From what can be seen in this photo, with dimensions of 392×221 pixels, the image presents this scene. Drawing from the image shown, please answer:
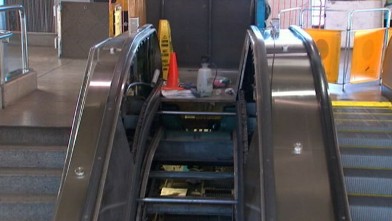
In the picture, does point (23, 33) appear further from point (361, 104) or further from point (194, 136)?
point (361, 104)

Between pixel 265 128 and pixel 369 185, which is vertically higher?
pixel 265 128

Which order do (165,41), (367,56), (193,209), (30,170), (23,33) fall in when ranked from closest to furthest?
(193,209), (30,170), (23,33), (165,41), (367,56)

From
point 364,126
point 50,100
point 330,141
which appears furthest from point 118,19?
point 330,141

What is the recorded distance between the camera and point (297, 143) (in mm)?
2629

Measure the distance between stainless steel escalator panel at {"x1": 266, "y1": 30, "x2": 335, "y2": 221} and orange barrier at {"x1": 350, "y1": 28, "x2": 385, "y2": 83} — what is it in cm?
378

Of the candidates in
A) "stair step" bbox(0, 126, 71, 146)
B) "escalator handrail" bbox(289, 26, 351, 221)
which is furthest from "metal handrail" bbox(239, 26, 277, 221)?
"stair step" bbox(0, 126, 71, 146)

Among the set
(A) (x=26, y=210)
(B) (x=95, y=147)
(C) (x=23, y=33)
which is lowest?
(A) (x=26, y=210)

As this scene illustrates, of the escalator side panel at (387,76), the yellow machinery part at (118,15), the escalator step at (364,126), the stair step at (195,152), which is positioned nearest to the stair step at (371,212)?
the escalator step at (364,126)

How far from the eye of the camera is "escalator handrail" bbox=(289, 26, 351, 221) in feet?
7.82

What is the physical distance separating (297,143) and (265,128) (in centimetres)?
20

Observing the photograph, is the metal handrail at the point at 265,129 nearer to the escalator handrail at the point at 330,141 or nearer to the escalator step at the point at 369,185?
the escalator handrail at the point at 330,141

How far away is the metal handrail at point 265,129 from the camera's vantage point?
2.36 m

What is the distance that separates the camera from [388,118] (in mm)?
4598

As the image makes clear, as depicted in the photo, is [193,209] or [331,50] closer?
[193,209]
